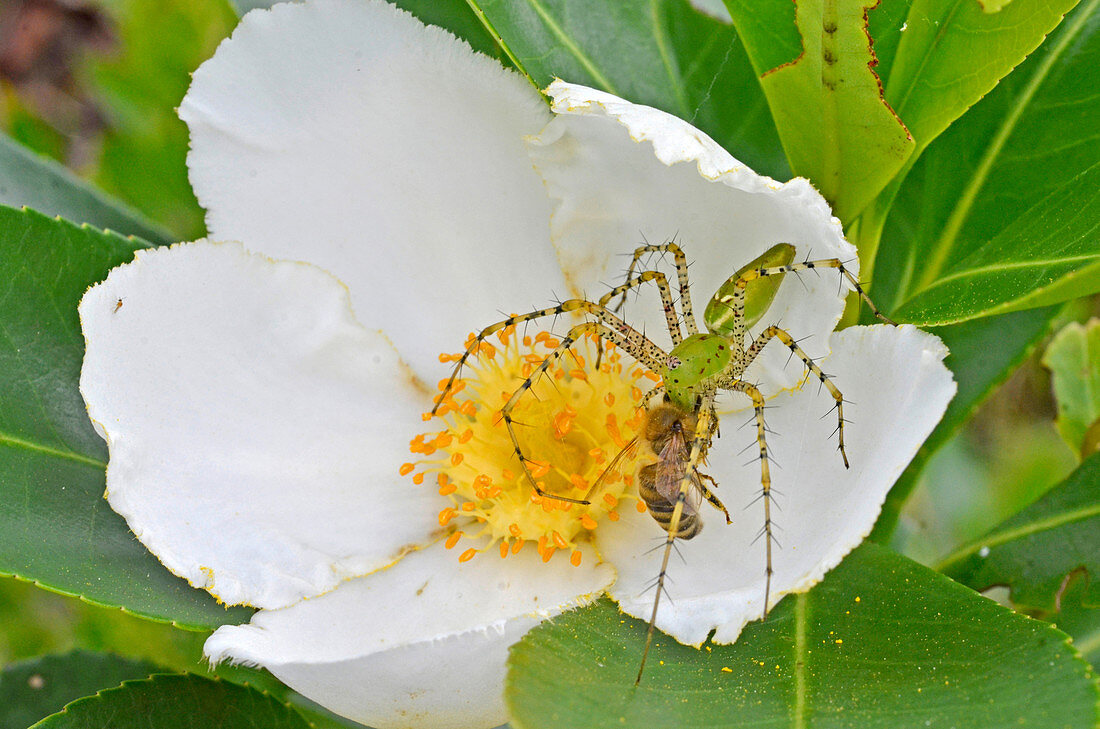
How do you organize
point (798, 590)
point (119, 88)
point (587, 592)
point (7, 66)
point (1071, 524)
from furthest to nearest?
point (7, 66) → point (119, 88) → point (1071, 524) → point (587, 592) → point (798, 590)

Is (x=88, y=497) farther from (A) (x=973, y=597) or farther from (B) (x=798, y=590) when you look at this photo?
(A) (x=973, y=597)

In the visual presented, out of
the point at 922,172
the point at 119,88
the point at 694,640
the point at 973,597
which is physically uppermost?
the point at 922,172

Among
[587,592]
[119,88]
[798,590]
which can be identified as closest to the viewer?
[798,590]

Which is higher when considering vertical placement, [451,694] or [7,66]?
[451,694]

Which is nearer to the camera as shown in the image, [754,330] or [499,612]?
[499,612]

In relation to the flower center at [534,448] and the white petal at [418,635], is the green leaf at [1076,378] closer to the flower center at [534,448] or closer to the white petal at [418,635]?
the flower center at [534,448]

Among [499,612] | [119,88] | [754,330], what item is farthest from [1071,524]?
[119,88]

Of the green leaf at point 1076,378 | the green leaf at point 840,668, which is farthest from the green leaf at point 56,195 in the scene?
the green leaf at point 1076,378
